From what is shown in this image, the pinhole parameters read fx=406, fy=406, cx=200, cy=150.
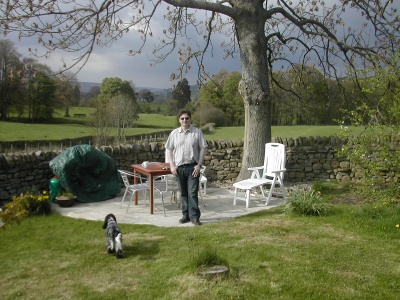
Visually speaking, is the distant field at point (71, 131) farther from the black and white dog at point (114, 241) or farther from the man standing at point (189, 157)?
the black and white dog at point (114, 241)

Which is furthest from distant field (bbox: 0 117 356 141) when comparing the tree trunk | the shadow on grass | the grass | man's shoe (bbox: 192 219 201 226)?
the shadow on grass

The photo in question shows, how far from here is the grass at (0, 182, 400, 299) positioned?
3797mm

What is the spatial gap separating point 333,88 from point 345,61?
255 inches

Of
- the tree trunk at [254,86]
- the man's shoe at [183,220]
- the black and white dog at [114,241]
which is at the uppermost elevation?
the tree trunk at [254,86]

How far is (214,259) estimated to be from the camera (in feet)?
13.8

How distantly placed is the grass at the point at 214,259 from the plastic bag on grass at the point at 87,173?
1.38 metres

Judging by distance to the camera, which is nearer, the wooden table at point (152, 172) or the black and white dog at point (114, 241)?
the black and white dog at point (114, 241)

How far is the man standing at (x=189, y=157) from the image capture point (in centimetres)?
619

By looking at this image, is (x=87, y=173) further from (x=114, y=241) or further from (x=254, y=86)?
(x=254, y=86)

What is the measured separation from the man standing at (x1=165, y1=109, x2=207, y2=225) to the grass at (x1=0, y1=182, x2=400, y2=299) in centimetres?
43

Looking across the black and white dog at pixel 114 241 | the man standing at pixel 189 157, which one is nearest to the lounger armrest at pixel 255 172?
the man standing at pixel 189 157

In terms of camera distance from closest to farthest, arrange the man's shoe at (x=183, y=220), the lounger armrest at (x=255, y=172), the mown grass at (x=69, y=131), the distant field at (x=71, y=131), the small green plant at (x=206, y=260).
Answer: the small green plant at (x=206, y=260)
the man's shoe at (x=183, y=220)
the lounger armrest at (x=255, y=172)
the mown grass at (x=69, y=131)
the distant field at (x=71, y=131)

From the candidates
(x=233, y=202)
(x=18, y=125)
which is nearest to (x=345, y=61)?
(x=233, y=202)

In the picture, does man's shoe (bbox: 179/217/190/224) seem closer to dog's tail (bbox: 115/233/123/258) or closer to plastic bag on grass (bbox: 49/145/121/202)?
dog's tail (bbox: 115/233/123/258)
